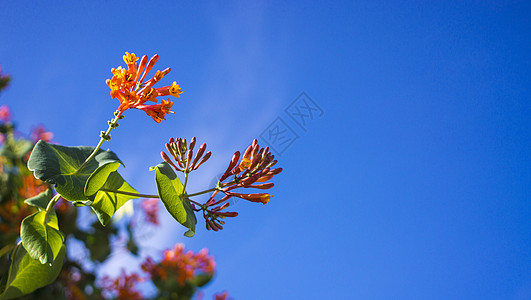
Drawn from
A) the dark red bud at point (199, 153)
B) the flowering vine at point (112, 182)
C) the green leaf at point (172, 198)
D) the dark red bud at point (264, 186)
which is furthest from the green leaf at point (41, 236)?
the dark red bud at point (264, 186)

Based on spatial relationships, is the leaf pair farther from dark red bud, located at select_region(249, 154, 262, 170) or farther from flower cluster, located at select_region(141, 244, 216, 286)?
flower cluster, located at select_region(141, 244, 216, 286)

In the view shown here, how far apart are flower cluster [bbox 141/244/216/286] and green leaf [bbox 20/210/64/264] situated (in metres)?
3.60

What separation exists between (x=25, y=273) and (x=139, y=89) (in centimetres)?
79

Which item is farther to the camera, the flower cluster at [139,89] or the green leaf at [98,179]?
the flower cluster at [139,89]

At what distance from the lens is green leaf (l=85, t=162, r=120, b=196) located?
49.7 inches

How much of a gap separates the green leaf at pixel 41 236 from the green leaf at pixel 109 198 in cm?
15

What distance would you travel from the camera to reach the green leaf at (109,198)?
56.1 inches

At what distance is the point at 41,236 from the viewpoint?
1.31m

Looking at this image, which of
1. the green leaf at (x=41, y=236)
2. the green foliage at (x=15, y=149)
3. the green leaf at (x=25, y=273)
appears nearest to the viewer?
the green leaf at (x=41, y=236)

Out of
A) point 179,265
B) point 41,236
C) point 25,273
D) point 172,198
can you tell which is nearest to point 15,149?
point 179,265

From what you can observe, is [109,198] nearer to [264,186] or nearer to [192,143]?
[192,143]

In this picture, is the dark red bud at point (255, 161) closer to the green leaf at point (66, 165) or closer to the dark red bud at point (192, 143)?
the dark red bud at point (192, 143)

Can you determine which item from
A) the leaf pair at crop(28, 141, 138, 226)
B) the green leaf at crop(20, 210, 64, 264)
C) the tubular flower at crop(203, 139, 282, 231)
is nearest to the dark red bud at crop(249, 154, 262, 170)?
the tubular flower at crop(203, 139, 282, 231)

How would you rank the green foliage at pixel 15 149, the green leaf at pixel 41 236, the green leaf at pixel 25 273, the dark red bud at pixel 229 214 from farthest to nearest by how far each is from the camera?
the green foliage at pixel 15 149 < the dark red bud at pixel 229 214 < the green leaf at pixel 25 273 < the green leaf at pixel 41 236
